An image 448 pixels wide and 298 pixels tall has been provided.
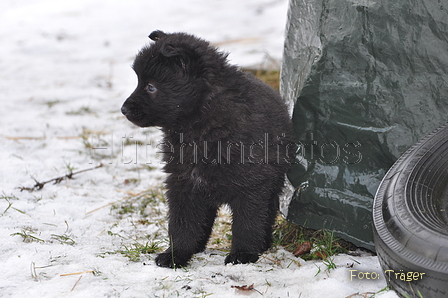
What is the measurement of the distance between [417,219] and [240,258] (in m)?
1.12

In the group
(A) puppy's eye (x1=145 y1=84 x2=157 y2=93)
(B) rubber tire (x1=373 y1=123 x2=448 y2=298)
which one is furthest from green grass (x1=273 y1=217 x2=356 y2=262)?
(A) puppy's eye (x1=145 y1=84 x2=157 y2=93)

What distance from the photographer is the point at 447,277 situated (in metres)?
1.98

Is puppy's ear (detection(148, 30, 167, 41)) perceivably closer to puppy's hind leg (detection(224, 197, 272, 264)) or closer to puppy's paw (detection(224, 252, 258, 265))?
puppy's hind leg (detection(224, 197, 272, 264))

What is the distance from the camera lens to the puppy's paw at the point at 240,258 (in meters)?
2.95

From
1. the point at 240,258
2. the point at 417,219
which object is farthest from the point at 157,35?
the point at 417,219

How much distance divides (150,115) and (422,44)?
66.7 inches

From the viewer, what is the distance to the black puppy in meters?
2.85

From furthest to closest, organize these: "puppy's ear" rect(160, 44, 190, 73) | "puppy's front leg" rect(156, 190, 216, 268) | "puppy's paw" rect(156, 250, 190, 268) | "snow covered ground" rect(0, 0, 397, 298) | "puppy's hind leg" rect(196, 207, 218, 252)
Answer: "puppy's hind leg" rect(196, 207, 218, 252), "puppy's front leg" rect(156, 190, 216, 268), "puppy's paw" rect(156, 250, 190, 268), "puppy's ear" rect(160, 44, 190, 73), "snow covered ground" rect(0, 0, 397, 298)

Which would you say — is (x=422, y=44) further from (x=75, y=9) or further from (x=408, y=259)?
(x=75, y=9)

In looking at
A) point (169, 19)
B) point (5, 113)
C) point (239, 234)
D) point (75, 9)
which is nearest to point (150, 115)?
point (239, 234)

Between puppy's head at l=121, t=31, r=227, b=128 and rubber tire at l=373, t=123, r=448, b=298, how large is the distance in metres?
1.21

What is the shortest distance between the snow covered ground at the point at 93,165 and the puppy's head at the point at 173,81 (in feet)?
2.99

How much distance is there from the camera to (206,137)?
285 cm

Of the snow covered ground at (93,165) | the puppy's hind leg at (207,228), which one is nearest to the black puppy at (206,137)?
the puppy's hind leg at (207,228)
